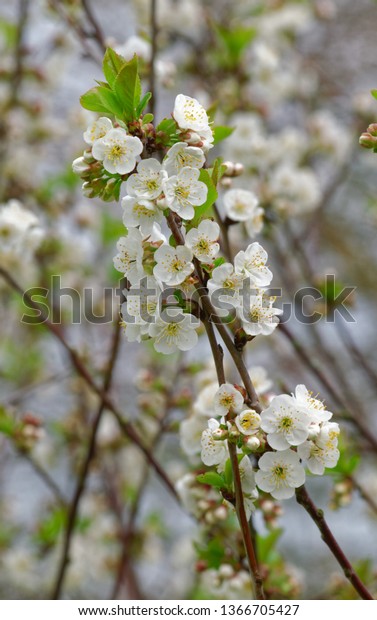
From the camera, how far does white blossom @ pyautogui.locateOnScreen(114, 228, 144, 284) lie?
51.2 inches

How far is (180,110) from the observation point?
1368 millimetres

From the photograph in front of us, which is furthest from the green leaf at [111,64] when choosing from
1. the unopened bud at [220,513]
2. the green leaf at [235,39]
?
the green leaf at [235,39]

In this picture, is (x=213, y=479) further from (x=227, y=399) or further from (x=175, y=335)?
(x=175, y=335)

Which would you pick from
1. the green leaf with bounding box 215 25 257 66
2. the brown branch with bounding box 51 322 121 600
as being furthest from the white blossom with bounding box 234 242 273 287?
the green leaf with bounding box 215 25 257 66

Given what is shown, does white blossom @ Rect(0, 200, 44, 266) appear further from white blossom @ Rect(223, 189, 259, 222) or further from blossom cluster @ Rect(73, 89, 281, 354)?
blossom cluster @ Rect(73, 89, 281, 354)

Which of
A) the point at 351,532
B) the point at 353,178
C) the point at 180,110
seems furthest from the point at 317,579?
the point at 180,110

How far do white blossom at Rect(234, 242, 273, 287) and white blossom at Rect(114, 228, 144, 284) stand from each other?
0.61 ft

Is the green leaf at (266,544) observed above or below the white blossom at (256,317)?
below

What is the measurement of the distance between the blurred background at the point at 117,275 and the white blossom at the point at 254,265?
3.28 feet

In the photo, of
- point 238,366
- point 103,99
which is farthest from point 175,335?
point 103,99

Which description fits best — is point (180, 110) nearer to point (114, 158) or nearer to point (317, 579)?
point (114, 158)

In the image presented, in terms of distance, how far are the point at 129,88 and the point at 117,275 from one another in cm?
203

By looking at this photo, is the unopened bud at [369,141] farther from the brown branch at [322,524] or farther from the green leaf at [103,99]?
the brown branch at [322,524]

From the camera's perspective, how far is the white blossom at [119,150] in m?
1.29
